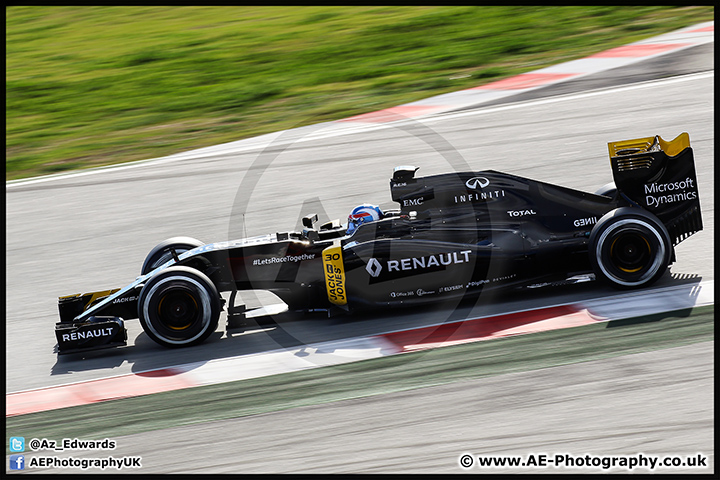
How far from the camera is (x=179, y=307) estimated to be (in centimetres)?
623

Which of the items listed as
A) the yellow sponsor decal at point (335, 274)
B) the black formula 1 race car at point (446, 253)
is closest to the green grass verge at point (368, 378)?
the black formula 1 race car at point (446, 253)

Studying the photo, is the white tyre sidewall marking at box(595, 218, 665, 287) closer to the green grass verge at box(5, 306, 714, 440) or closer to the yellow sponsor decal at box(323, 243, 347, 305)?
the green grass verge at box(5, 306, 714, 440)

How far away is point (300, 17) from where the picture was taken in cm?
2083

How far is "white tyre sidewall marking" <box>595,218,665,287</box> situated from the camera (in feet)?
19.9

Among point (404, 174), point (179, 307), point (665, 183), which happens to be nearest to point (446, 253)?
point (404, 174)

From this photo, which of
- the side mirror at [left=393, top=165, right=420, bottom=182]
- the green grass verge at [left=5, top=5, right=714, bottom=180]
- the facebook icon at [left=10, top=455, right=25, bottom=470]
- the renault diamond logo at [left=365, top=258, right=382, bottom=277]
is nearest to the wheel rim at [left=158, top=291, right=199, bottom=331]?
the renault diamond logo at [left=365, top=258, right=382, bottom=277]

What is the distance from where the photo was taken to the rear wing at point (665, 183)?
21.2 feet

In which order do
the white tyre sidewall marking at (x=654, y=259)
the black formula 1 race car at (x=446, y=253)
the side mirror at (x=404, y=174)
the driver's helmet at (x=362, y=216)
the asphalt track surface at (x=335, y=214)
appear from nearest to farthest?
the asphalt track surface at (x=335, y=214), the white tyre sidewall marking at (x=654, y=259), the black formula 1 race car at (x=446, y=253), the driver's helmet at (x=362, y=216), the side mirror at (x=404, y=174)

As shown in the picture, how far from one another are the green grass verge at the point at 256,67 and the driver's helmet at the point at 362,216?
704 centimetres

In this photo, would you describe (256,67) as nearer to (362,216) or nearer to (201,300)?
(362,216)

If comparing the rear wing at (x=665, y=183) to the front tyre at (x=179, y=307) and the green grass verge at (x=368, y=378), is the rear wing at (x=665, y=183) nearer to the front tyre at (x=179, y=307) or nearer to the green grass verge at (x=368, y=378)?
the green grass verge at (x=368, y=378)

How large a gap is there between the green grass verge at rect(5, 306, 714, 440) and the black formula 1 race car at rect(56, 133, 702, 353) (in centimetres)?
66
